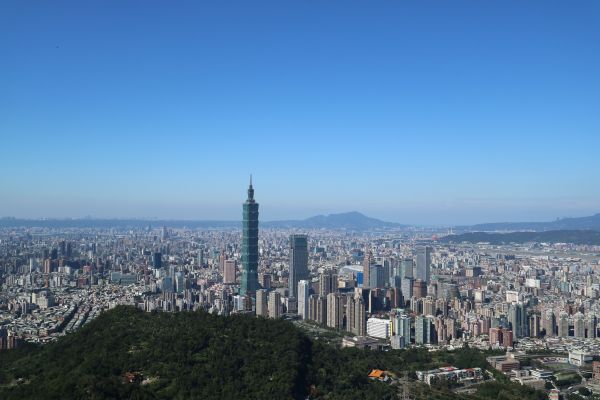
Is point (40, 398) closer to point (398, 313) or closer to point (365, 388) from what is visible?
point (365, 388)

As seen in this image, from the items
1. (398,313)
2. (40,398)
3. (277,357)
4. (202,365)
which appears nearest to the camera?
(40,398)

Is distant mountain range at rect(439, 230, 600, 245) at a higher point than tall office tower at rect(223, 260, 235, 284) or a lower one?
higher

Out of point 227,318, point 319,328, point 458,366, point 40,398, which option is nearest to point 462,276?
point 319,328

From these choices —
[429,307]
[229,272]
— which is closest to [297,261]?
[229,272]

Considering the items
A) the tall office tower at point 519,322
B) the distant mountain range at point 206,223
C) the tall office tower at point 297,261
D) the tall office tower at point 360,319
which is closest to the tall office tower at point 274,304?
the tall office tower at point 360,319

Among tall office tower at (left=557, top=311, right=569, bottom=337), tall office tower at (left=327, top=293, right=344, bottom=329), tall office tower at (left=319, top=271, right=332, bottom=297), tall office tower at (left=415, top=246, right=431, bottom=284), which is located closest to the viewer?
tall office tower at (left=557, top=311, right=569, bottom=337)

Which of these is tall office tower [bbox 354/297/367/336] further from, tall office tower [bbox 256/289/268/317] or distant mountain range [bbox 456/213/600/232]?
distant mountain range [bbox 456/213/600/232]

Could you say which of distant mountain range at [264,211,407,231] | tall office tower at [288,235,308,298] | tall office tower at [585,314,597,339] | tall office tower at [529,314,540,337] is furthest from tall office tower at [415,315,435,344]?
distant mountain range at [264,211,407,231]

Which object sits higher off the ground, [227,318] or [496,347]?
[227,318]

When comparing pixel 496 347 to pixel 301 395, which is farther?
pixel 496 347
